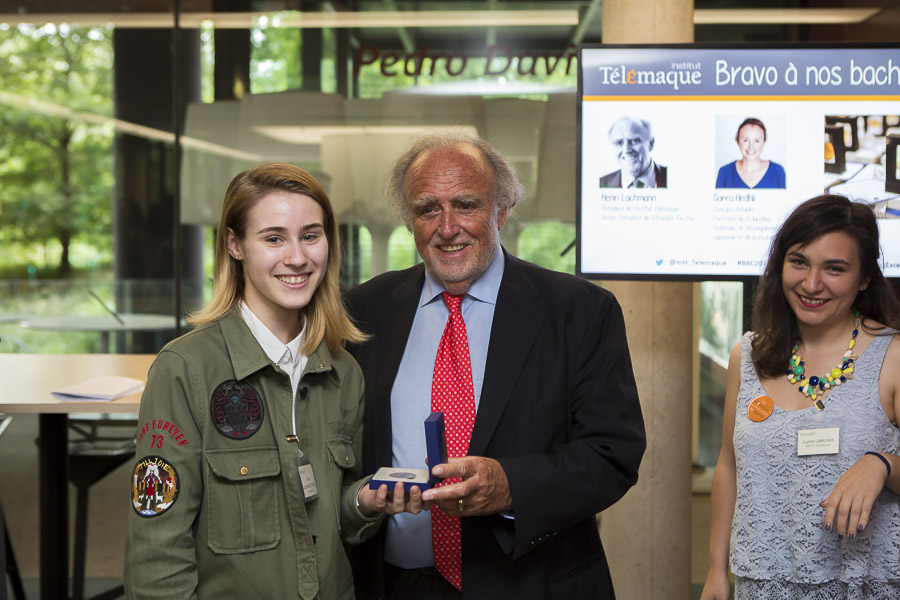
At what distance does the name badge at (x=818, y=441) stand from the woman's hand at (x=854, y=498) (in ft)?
0.27

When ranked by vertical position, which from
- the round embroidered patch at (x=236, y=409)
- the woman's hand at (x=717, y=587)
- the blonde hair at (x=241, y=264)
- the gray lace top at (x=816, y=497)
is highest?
the blonde hair at (x=241, y=264)

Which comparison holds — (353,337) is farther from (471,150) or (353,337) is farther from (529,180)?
(529,180)

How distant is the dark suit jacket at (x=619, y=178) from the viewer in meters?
3.19

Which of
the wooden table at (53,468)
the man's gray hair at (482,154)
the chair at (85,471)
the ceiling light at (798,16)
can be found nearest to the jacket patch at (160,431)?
the man's gray hair at (482,154)

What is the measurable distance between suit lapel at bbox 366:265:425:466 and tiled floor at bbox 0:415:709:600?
2889 millimetres

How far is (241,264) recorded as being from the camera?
2.12 m

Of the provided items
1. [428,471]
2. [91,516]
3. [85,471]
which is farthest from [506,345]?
[91,516]

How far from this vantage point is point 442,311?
246cm

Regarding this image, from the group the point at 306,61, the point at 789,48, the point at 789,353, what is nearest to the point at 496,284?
the point at 789,353

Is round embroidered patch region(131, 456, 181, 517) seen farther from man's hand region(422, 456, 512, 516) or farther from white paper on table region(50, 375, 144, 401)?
white paper on table region(50, 375, 144, 401)

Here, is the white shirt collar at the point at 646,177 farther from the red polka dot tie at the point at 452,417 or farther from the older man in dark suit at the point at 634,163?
the red polka dot tie at the point at 452,417

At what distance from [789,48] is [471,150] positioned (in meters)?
1.34

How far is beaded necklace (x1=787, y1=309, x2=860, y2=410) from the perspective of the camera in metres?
2.31

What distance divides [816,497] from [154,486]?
5.18 ft
